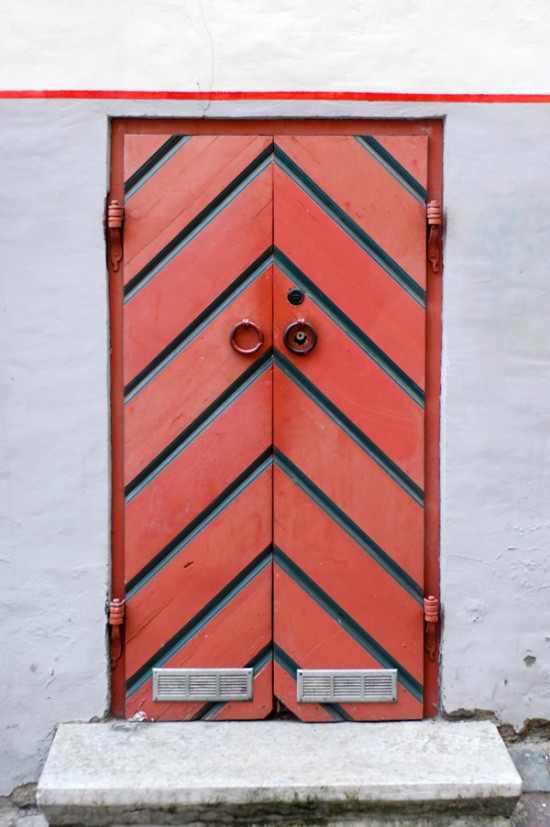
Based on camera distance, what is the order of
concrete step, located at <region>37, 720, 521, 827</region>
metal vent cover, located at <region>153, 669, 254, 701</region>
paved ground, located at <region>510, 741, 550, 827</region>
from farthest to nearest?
1. metal vent cover, located at <region>153, 669, 254, 701</region>
2. paved ground, located at <region>510, 741, 550, 827</region>
3. concrete step, located at <region>37, 720, 521, 827</region>

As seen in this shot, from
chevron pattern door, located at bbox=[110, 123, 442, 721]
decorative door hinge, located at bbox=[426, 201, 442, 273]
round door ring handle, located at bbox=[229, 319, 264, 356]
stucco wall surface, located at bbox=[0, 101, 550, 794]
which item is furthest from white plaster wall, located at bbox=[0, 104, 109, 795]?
decorative door hinge, located at bbox=[426, 201, 442, 273]

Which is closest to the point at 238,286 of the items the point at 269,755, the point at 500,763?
the point at 269,755

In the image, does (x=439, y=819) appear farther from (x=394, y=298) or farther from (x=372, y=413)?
(x=394, y=298)

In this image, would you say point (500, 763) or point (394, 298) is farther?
point (394, 298)

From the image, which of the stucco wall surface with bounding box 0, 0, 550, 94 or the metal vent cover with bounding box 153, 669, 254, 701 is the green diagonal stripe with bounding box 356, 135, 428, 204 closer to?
the stucco wall surface with bounding box 0, 0, 550, 94

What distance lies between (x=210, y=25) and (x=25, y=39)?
0.66 metres

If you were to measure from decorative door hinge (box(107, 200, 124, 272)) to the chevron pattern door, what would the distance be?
4 centimetres

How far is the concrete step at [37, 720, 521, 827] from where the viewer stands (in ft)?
7.70

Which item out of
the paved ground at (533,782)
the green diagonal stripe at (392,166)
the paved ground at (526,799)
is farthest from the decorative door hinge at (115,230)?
the paved ground at (533,782)

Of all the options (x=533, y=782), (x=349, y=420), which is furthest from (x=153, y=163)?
(x=533, y=782)

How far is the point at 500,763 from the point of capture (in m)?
2.46

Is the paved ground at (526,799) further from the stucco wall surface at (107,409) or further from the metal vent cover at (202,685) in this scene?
the metal vent cover at (202,685)

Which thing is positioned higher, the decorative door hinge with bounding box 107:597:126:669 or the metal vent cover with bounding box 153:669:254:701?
the decorative door hinge with bounding box 107:597:126:669

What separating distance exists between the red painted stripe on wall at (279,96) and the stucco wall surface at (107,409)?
0.09 feet
